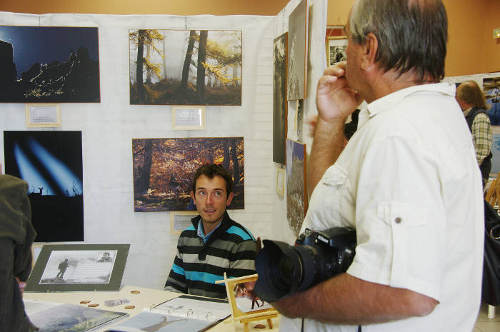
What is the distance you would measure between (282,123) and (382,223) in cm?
179

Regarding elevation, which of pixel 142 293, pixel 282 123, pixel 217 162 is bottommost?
pixel 142 293

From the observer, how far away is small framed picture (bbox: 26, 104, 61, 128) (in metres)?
2.99

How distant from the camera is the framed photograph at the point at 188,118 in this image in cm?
305

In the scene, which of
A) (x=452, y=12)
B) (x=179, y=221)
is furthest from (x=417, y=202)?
(x=452, y=12)

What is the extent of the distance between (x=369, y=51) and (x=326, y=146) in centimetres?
54

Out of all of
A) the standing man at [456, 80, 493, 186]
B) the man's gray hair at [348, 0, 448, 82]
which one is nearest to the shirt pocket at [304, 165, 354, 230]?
the man's gray hair at [348, 0, 448, 82]

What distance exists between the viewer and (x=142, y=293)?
2.23m

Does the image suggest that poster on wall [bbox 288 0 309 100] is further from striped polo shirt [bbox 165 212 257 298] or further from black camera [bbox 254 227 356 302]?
black camera [bbox 254 227 356 302]

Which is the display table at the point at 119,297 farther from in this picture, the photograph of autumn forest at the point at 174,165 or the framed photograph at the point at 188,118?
the framed photograph at the point at 188,118

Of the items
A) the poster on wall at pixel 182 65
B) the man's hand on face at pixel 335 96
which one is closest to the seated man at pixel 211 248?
the poster on wall at pixel 182 65

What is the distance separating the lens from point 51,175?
301cm

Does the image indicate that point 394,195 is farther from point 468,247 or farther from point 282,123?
point 282,123

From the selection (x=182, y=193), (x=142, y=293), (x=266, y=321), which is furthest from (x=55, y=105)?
A: (x=266, y=321)

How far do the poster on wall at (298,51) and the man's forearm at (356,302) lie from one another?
46.5 inches
